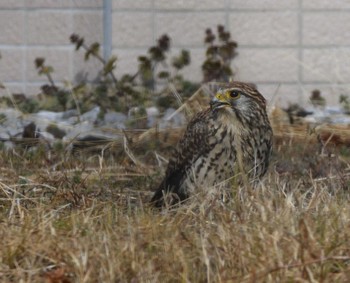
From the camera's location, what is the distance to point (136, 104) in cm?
1015

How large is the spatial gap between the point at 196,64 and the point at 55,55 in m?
1.20

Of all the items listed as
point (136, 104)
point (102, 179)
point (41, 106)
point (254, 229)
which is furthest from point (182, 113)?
point (254, 229)

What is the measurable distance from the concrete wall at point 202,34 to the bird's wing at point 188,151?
3.04 metres

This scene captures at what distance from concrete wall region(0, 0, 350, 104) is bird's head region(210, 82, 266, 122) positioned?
3.03 m

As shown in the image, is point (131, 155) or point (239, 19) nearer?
point (131, 155)

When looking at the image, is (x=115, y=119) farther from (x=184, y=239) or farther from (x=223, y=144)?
(x=184, y=239)

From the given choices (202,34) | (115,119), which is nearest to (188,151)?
(115,119)

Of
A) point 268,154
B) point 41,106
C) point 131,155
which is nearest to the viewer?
point 268,154

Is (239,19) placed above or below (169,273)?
above

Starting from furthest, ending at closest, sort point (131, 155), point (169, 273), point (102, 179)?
point (131, 155), point (102, 179), point (169, 273)

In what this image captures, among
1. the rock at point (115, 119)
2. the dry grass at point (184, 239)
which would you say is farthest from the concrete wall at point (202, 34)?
the dry grass at point (184, 239)

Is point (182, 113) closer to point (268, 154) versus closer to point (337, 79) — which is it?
point (337, 79)

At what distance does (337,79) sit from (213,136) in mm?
3395

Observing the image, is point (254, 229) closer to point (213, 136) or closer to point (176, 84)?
point (213, 136)
